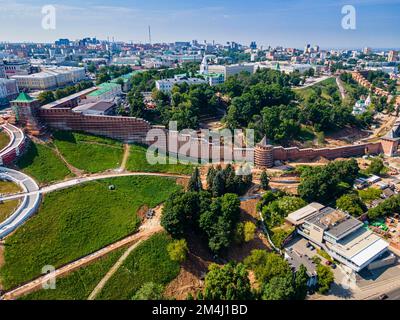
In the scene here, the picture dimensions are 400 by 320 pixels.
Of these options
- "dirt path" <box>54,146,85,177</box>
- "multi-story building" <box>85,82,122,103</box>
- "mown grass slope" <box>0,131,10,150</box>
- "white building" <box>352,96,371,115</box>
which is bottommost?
"dirt path" <box>54,146,85,177</box>

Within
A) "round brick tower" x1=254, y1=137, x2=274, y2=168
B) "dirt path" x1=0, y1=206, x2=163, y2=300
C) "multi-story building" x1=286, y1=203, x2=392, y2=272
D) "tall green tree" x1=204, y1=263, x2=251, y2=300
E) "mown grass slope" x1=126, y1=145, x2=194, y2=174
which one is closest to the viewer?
"tall green tree" x1=204, y1=263, x2=251, y2=300

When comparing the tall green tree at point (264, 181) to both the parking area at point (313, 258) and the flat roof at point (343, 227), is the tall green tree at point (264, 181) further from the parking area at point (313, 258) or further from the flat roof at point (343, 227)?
the flat roof at point (343, 227)

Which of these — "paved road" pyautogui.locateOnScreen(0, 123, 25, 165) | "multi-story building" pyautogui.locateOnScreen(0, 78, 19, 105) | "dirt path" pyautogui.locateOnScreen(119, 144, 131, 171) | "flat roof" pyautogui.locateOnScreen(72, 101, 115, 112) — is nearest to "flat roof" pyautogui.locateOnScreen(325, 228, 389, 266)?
"dirt path" pyautogui.locateOnScreen(119, 144, 131, 171)

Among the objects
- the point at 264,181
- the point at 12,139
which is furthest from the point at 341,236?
the point at 12,139

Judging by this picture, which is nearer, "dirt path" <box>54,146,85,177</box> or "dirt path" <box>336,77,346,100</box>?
"dirt path" <box>54,146,85,177</box>

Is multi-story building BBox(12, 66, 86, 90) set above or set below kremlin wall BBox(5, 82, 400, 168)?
above

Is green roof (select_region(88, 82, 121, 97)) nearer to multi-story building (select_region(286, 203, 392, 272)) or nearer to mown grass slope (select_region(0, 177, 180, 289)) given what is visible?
mown grass slope (select_region(0, 177, 180, 289))

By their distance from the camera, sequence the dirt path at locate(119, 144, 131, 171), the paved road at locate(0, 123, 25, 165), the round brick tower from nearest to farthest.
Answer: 1. the paved road at locate(0, 123, 25, 165)
2. the dirt path at locate(119, 144, 131, 171)
3. the round brick tower

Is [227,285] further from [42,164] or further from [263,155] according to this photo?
[42,164]
